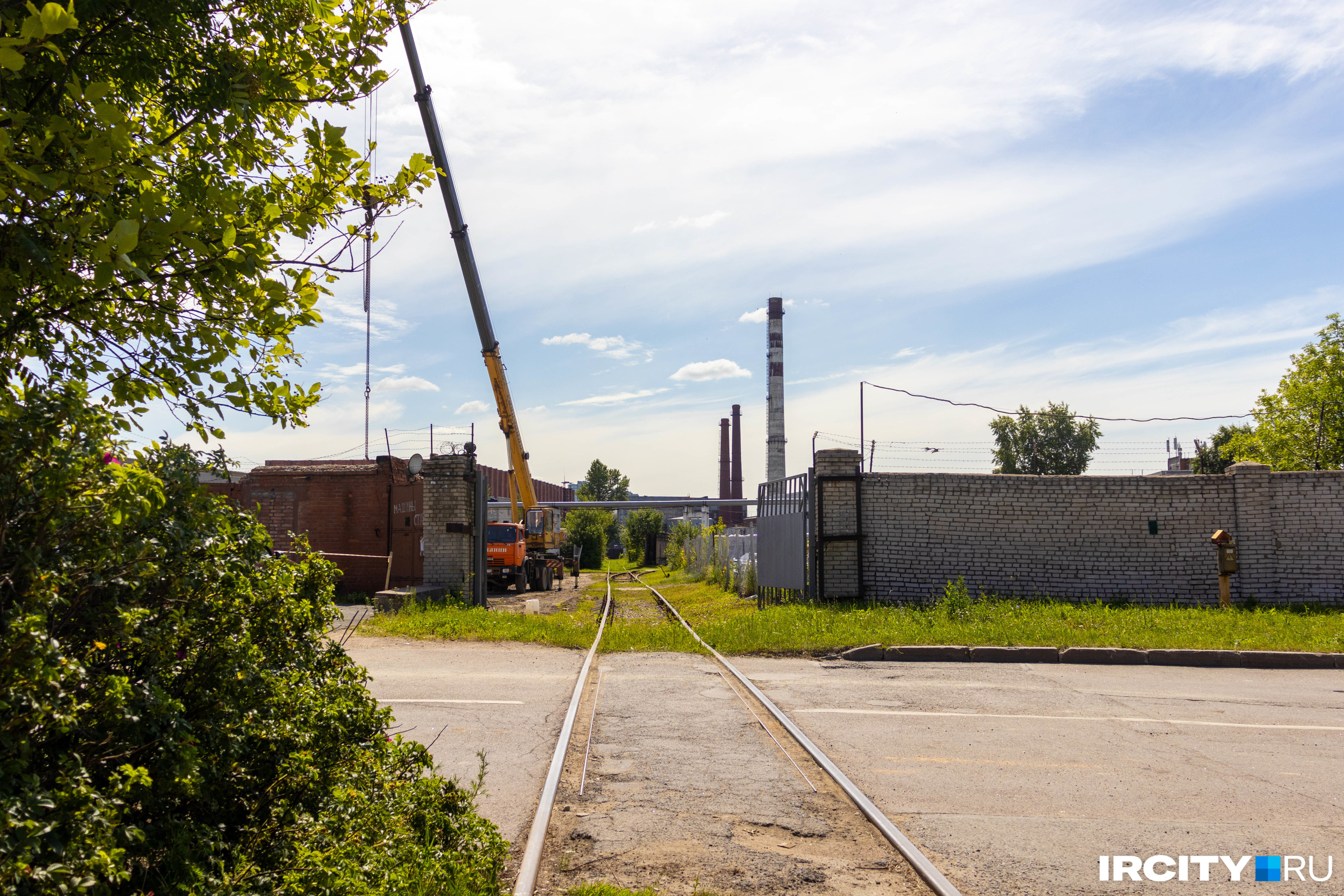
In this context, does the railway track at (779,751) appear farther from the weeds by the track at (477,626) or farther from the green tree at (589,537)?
the green tree at (589,537)

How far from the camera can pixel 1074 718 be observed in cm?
804

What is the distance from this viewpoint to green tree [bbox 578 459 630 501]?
104125 millimetres

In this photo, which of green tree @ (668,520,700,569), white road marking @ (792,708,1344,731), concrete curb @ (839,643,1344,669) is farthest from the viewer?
green tree @ (668,520,700,569)

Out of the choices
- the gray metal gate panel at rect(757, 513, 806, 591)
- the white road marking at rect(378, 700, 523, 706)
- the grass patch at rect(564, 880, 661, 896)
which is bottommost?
the white road marking at rect(378, 700, 523, 706)

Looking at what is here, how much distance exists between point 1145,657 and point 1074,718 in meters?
4.42

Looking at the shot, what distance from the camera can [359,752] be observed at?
389 centimetres

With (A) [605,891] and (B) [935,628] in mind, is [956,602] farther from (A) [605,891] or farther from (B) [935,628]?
(A) [605,891]

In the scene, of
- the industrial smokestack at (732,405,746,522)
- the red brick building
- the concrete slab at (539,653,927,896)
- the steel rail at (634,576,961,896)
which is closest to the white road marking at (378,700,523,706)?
the concrete slab at (539,653,927,896)

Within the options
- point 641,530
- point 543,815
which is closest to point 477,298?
point 543,815

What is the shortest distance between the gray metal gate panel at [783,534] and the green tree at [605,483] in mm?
83931

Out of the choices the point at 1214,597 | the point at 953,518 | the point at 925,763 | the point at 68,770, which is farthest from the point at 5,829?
the point at 1214,597

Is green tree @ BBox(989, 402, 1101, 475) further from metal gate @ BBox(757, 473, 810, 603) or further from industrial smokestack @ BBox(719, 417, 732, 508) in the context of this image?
metal gate @ BBox(757, 473, 810, 603)

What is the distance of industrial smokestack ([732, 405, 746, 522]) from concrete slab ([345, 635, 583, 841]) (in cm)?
5033

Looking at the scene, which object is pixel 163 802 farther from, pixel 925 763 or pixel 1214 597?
pixel 1214 597
